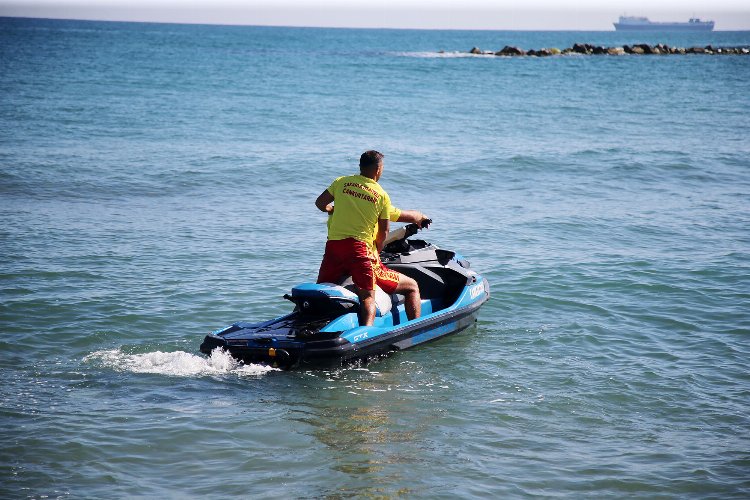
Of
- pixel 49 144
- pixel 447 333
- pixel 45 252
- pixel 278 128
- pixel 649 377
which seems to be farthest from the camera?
pixel 278 128

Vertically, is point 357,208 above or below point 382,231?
above

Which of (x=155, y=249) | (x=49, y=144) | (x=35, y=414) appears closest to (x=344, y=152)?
(x=49, y=144)

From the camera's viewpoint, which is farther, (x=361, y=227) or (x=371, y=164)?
(x=361, y=227)

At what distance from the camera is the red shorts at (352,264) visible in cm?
802

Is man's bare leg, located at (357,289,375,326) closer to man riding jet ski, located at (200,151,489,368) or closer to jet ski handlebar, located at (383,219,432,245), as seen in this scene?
man riding jet ski, located at (200,151,489,368)

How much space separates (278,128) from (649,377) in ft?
67.9

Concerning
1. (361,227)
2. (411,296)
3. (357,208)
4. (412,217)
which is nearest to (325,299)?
(361,227)

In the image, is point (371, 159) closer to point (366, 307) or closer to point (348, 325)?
point (366, 307)

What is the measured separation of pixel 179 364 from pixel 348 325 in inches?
60.1

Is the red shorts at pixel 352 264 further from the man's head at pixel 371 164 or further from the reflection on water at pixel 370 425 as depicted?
the reflection on water at pixel 370 425

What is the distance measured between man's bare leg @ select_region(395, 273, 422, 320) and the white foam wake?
149cm

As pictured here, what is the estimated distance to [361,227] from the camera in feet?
26.3

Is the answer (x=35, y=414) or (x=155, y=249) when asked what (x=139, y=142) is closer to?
(x=155, y=249)

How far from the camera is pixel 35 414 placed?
22.9 ft
